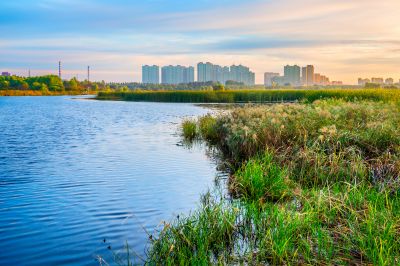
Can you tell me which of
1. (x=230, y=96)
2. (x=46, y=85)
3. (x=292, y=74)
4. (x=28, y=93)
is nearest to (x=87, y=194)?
(x=230, y=96)

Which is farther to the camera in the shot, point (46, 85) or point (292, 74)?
point (292, 74)

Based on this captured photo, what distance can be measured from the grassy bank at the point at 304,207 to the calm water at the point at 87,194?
3.71 ft

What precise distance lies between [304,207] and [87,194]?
586cm

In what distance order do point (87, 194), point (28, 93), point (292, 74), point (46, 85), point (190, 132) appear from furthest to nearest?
1. point (292, 74)
2. point (46, 85)
3. point (28, 93)
4. point (190, 132)
5. point (87, 194)

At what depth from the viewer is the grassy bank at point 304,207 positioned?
5.75m

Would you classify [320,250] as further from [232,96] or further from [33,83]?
[33,83]

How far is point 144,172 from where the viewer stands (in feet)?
45.5

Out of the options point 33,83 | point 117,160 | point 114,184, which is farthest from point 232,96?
point 33,83

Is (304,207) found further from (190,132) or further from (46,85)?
(46,85)

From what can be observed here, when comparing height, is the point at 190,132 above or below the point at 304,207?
above

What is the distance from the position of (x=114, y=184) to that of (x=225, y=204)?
4.02 meters

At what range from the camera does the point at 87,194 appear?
424 inches

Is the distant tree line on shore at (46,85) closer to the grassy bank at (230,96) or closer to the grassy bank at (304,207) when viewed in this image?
the grassy bank at (230,96)

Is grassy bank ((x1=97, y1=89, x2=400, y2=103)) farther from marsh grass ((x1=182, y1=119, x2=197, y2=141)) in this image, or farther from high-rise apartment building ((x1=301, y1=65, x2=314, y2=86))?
→ high-rise apartment building ((x1=301, y1=65, x2=314, y2=86))
